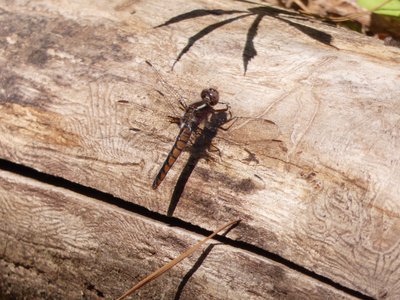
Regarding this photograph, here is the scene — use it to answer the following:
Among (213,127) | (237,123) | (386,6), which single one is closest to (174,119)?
(213,127)

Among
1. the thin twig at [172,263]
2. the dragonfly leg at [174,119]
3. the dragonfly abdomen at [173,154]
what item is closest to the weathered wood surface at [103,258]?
the thin twig at [172,263]

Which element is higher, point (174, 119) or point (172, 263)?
point (174, 119)

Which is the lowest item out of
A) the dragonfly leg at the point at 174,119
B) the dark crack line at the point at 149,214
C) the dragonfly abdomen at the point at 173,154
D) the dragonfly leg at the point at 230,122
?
the dark crack line at the point at 149,214

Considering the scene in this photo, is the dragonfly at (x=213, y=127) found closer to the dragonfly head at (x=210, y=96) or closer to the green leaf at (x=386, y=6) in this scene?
the dragonfly head at (x=210, y=96)

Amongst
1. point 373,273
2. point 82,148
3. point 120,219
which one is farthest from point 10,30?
point 373,273

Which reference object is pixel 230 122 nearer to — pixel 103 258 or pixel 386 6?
pixel 103 258

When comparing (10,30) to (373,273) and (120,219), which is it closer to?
(120,219)

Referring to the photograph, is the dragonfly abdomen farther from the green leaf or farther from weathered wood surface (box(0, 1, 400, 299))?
the green leaf
